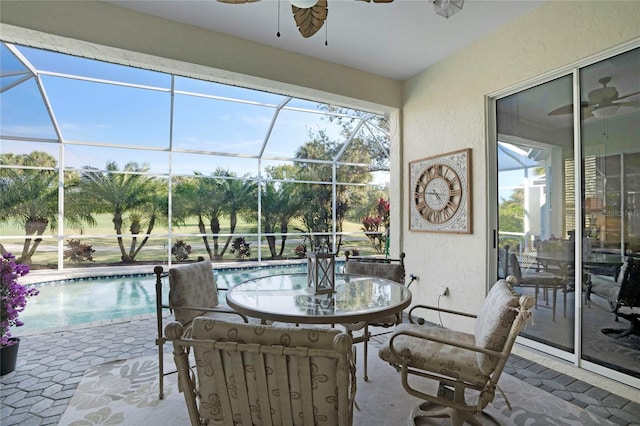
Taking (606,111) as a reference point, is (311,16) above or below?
above

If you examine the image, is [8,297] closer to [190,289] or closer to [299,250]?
[190,289]

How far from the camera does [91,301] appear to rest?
5137 mm

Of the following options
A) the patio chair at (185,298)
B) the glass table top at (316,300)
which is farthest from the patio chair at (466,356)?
the patio chair at (185,298)

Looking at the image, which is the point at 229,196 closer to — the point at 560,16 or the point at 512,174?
the point at 512,174

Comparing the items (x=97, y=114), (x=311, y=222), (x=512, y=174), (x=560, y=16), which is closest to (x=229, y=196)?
(x=311, y=222)

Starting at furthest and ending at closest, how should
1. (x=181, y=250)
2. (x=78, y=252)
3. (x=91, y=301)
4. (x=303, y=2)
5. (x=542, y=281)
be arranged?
1. (x=181, y=250)
2. (x=78, y=252)
3. (x=91, y=301)
4. (x=542, y=281)
5. (x=303, y=2)

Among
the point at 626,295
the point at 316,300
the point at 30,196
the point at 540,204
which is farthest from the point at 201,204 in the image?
the point at 626,295

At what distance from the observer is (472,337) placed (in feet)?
6.70

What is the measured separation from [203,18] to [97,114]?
16.6 feet

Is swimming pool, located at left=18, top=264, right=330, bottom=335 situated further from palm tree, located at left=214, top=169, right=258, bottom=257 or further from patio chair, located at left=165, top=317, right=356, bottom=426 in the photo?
patio chair, located at left=165, top=317, right=356, bottom=426

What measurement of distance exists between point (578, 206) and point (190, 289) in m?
3.00

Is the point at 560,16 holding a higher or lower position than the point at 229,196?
higher

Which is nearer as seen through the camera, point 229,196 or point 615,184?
point 615,184

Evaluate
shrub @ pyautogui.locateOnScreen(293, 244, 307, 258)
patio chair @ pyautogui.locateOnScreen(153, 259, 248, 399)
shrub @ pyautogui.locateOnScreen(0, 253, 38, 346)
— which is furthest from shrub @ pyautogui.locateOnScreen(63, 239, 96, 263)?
patio chair @ pyautogui.locateOnScreen(153, 259, 248, 399)
